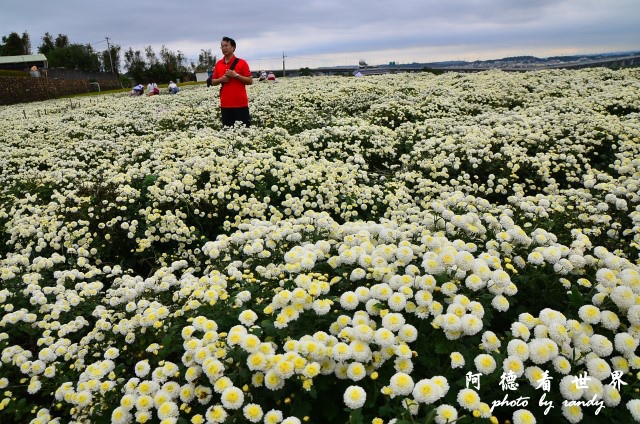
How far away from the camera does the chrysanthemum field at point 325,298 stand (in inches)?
86.1

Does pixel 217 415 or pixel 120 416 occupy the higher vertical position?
pixel 217 415

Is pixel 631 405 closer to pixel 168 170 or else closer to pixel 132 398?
pixel 132 398

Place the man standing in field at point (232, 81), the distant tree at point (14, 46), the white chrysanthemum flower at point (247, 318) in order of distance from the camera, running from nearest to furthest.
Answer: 1. the white chrysanthemum flower at point (247, 318)
2. the man standing in field at point (232, 81)
3. the distant tree at point (14, 46)

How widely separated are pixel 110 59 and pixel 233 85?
77.5 meters

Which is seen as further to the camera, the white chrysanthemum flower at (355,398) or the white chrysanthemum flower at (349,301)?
the white chrysanthemum flower at (349,301)

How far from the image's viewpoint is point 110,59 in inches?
2894

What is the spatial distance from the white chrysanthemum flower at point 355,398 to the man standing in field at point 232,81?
8.47m

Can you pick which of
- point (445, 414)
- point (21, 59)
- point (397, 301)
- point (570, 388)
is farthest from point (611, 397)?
point (21, 59)

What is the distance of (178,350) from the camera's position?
114 inches

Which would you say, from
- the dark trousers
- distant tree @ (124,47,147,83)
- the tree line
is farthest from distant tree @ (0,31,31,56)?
the dark trousers

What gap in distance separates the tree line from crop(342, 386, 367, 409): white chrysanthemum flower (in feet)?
218

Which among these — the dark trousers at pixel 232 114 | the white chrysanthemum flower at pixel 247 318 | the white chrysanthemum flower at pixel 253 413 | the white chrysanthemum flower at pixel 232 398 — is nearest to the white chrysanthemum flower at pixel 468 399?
the white chrysanthemum flower at pixel 253 413

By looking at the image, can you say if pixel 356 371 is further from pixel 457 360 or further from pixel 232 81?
pixel 232 81

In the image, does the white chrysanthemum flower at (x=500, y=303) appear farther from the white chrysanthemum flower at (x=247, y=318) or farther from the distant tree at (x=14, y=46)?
the distant tree at (x=14, y=46)
